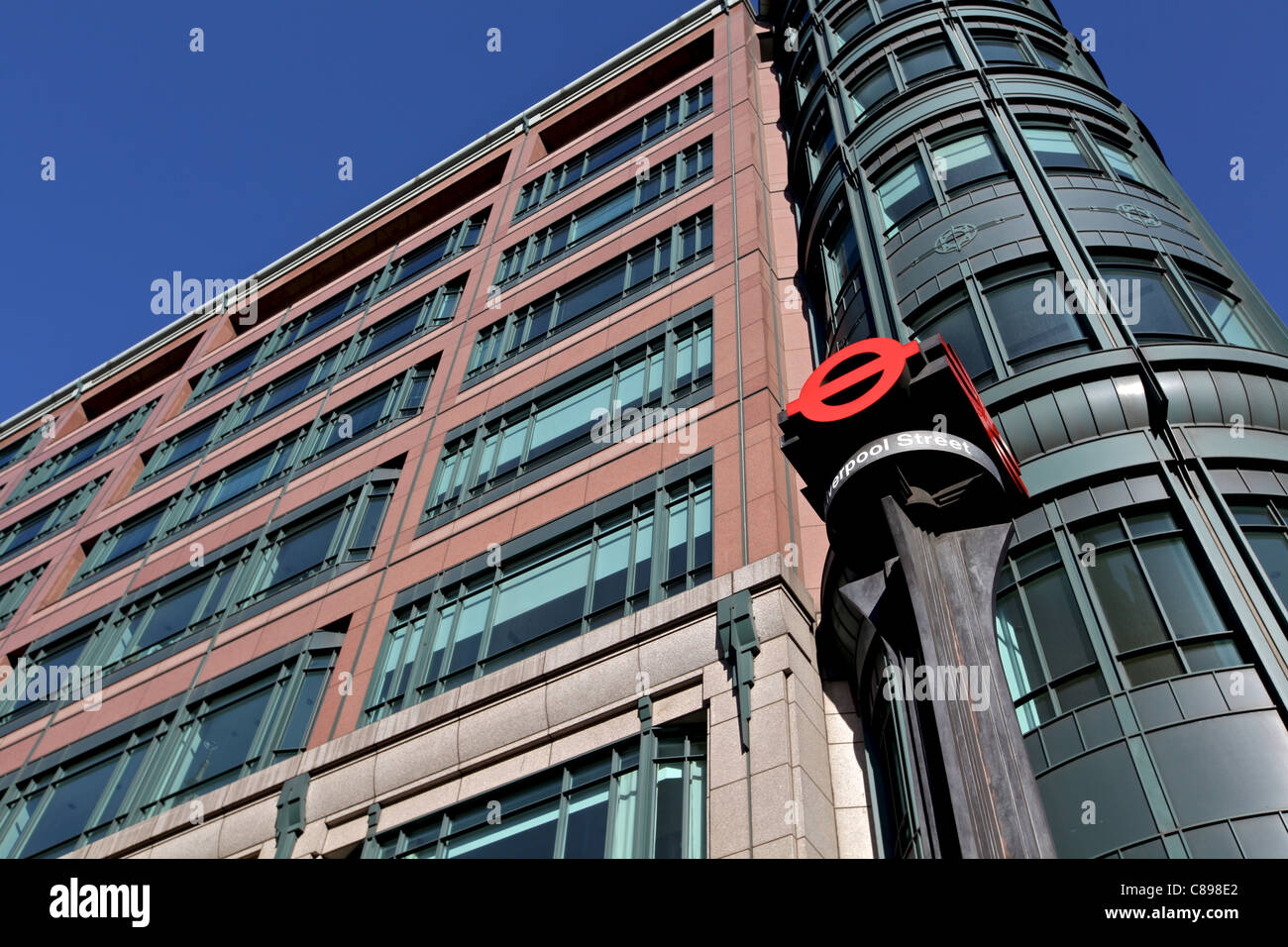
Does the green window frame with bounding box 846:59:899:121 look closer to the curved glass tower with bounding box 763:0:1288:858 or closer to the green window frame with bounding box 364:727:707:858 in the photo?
the curved glass tower with bounding box 763:0:1288:858

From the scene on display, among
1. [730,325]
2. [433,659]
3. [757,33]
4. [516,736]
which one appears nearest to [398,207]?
[757,33]

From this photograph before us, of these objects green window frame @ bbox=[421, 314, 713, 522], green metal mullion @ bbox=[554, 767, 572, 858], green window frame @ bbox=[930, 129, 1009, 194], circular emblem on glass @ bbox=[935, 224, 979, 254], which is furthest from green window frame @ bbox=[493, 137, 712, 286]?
green metal mullion @ bbox=[554, 767, 572, 858]

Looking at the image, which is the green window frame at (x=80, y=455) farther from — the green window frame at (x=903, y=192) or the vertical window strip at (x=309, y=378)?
the green window frame at (x=903, y=192)

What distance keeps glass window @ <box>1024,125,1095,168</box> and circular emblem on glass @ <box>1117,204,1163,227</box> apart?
201 cm

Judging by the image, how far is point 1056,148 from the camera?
21.7m

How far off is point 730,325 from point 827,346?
2015mm

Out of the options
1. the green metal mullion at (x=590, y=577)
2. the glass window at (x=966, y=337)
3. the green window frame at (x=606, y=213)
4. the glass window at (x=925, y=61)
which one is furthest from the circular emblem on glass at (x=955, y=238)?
the green window frame at (x=606, y=213)

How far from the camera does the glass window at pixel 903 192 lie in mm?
21688

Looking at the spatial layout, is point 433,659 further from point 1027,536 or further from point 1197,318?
point 1197,318

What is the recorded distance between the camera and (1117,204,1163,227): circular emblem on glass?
1894cm

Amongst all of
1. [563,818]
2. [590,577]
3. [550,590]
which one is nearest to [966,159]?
[590,577]

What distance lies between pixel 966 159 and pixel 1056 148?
1.73 m

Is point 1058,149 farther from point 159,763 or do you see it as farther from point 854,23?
point 159,763
